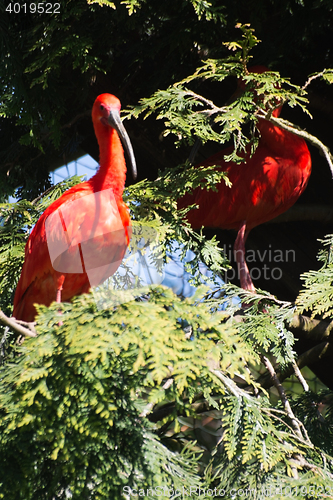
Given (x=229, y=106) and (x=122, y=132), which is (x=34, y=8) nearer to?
(x=122, y=132)

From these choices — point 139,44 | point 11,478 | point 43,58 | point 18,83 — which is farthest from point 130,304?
point 139,44

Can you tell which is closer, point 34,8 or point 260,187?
point 34,8

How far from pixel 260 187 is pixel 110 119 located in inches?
35.9

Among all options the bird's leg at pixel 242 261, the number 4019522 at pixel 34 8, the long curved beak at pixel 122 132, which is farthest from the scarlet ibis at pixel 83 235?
the bird's leg at pixel 242 261

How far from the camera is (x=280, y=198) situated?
244 cm

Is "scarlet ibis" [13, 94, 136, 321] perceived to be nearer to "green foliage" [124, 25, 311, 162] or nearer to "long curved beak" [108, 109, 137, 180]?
"long curved beak" [108, 109, 137, 180]

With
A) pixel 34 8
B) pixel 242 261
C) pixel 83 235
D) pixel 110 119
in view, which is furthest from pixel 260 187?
pixel 34 8

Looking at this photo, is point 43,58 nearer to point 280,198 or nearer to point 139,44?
point 139,44

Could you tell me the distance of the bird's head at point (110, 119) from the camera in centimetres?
196

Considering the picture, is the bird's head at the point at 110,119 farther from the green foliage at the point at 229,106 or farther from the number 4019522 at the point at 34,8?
the number 4019522 at the point at 34,8

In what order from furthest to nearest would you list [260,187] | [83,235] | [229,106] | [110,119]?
[260,187] → [110,119] → [83,235] → [229,106]

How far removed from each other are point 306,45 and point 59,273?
180 centimetres

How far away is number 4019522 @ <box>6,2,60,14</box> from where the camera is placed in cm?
203

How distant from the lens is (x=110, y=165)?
2025 millimetres
